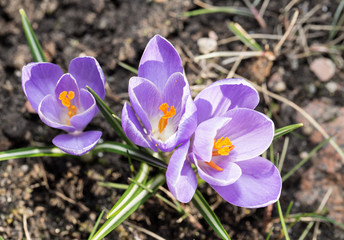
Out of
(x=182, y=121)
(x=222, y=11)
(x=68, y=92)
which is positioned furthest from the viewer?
(x=222, y=11)

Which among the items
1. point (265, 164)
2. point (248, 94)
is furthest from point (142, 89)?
point (265, 164)

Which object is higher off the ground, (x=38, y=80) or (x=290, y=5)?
(x=38, y=80)

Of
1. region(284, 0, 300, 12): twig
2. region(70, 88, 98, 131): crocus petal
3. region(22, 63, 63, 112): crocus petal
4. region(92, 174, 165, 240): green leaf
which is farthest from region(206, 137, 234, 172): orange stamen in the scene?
region(284, 0, 300, 12): twig

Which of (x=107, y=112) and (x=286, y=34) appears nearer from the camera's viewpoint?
(x=107, y=112)

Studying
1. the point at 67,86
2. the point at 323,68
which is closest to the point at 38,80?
the point at 67,86

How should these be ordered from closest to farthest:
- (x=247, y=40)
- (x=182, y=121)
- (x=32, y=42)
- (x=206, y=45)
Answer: (x=182, y=121) → (x=32, y=42) → (x=247, y=40) → (x=206, y=45)

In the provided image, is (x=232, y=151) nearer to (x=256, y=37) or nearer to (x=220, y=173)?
(x=220, y=173)

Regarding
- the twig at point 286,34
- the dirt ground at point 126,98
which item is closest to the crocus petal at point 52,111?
the dirt ground at point 126,98

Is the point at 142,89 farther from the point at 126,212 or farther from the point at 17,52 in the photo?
the point at 17,52
